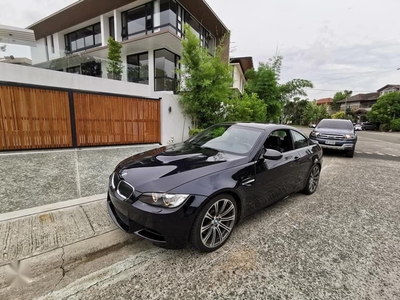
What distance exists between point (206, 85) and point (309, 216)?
249 inches

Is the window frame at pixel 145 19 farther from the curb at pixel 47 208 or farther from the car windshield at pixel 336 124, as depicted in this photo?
the curb at pixel 47 208

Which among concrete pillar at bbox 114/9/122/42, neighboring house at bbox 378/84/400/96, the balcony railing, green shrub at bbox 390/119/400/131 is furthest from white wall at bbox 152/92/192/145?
neighboring house at bbox 378/84/400/96

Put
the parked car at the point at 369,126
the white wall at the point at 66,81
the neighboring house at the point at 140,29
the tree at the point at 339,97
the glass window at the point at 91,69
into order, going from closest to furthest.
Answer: the white wall at the point at 66,81, the glass window at the point at 91,69, the neighboring house at the point at 140,29, the parked car at the point at 369,126, the tree at the point at 339,97

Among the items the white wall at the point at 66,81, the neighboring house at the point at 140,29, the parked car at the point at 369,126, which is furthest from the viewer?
the parked car at the point at 369,126

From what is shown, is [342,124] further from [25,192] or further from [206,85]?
[25,192]

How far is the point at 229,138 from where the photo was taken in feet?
10.6

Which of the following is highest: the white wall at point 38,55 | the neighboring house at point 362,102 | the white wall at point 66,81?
the neighboring house at point 362,102

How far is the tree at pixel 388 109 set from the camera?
101ft

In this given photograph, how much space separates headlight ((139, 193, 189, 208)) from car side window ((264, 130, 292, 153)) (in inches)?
73.6

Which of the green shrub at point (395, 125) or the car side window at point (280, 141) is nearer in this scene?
the car side window at point (280, 141)

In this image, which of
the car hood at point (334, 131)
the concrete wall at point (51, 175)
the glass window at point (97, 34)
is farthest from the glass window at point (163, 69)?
the car hood at point (334, 131)

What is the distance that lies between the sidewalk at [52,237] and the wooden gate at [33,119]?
4.11m

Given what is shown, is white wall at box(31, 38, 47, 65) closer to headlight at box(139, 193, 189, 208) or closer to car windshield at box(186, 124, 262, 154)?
car windshield at box(186, 124, 262, 154)

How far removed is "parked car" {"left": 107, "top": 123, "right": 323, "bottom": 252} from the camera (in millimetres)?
1986
